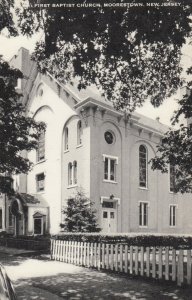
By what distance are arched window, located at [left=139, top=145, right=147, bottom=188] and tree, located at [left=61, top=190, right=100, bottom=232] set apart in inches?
288

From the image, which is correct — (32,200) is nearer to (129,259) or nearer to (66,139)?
(66,139)

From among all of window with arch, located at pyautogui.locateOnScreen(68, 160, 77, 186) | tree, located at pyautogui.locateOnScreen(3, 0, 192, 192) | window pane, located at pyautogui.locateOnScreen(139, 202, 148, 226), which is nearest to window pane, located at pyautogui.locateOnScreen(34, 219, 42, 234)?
window with arch, located at pyautogui.locateOnScreen(68, 160, 77, 186)

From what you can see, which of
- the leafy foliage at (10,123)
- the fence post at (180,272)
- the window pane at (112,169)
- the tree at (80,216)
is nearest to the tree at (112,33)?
the leafy foliage at (10,123)

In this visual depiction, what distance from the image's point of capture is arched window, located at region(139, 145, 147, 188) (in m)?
30.6

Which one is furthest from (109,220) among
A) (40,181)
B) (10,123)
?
(10,123)

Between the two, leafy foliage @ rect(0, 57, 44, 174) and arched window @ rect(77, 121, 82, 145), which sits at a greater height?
arched window @ rect(77, 121, 82, 145)

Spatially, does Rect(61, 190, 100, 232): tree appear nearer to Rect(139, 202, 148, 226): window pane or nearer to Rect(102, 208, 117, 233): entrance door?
Rect(102, 208, 117, 233): entrance door

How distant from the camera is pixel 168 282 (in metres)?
10.2

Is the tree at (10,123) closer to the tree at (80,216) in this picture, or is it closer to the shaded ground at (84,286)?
the tree at (80,216)

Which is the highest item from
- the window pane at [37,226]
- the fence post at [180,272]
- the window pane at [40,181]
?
the window pane at [40,181]

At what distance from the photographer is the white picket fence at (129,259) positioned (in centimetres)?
986

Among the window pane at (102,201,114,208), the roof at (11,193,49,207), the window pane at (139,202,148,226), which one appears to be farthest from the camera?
the window pane at (139,202,148,226)

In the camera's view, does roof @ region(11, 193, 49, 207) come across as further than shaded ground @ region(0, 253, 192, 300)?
Yes

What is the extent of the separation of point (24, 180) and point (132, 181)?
9710 mm
